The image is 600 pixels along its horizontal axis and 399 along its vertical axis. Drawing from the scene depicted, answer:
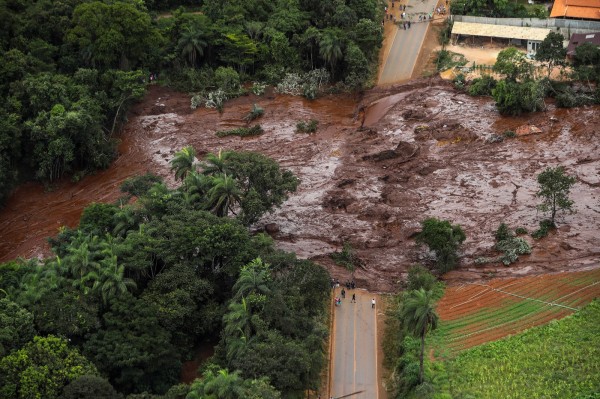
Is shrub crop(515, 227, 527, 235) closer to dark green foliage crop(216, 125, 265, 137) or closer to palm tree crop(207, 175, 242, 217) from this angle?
palm tree crop(207, 175, 242, 217)

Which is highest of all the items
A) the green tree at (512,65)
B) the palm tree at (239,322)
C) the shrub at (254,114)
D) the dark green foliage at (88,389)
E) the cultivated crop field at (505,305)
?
the green tree at (512,65)

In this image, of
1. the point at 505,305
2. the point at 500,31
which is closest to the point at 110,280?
the point at 505,305

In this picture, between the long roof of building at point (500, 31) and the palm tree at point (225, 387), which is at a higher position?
the long roof of building at point (500, 31)

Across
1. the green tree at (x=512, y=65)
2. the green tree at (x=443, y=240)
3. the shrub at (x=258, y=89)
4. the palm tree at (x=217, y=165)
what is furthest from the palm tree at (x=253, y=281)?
the green tree at (x=512, y=65)

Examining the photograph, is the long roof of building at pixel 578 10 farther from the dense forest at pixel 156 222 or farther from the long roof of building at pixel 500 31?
the dense forest at pixel 156 222

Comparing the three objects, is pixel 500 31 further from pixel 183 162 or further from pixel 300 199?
pixel 183 162
